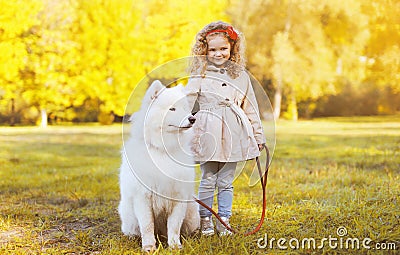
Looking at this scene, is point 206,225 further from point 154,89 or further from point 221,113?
point 154,89

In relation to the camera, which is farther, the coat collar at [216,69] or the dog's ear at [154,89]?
the coat collar at [216,69]

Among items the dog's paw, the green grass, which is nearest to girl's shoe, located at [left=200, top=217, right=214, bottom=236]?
the green grass

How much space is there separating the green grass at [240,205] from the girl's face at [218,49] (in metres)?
1.40

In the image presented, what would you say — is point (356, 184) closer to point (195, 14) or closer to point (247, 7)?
point (195, 14)

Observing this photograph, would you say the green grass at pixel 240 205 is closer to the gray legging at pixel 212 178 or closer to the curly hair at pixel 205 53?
the gray legging at pixel 212 178

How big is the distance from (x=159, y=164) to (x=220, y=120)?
63 centimetres

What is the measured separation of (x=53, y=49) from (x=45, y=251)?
54.8ft

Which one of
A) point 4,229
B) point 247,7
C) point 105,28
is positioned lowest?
point 4,229

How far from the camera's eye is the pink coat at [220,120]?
3.37m

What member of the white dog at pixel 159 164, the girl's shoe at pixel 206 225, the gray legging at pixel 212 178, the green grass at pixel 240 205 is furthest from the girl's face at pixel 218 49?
the green grass at pixel 240 205

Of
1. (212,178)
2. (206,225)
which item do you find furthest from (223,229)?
(212,178)

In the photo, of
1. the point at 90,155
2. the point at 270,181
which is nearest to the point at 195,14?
the point at 90,155

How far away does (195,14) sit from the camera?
18312mm

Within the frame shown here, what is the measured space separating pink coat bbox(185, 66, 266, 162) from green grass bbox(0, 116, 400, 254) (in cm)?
65
